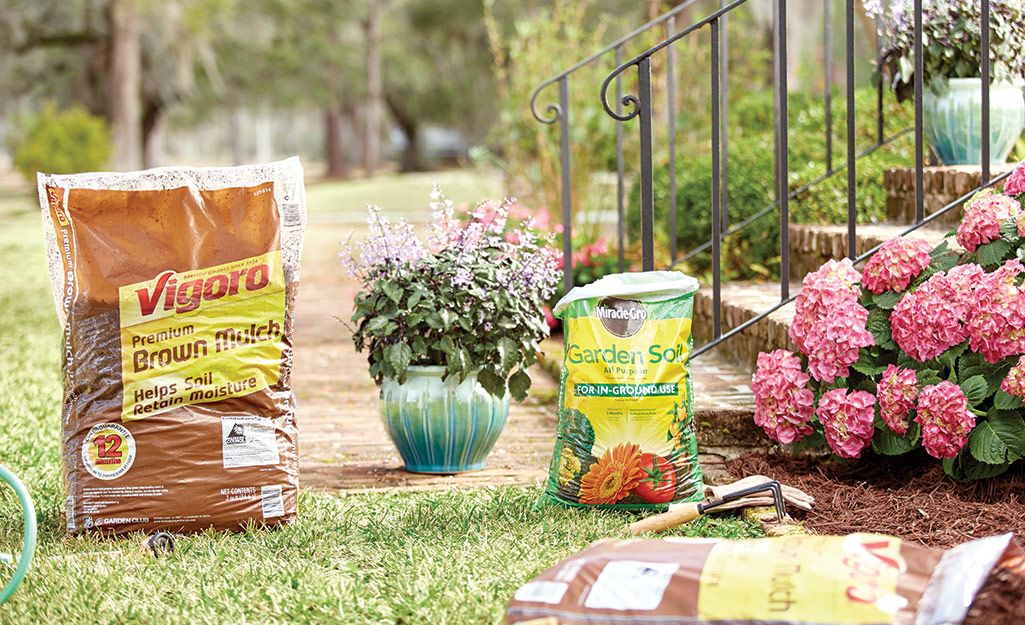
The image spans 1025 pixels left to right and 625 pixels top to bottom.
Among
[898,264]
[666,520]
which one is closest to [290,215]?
[666,520]

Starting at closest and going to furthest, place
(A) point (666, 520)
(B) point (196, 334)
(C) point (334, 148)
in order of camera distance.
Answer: (A) point (666, 520) → (B) point (196, 334) → (C) point (334, 148)

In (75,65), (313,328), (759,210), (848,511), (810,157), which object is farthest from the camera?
(75,65)

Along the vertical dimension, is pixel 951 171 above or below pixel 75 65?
below

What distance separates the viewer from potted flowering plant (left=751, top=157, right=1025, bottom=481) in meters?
2.71

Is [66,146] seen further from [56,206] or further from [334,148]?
[334,148]

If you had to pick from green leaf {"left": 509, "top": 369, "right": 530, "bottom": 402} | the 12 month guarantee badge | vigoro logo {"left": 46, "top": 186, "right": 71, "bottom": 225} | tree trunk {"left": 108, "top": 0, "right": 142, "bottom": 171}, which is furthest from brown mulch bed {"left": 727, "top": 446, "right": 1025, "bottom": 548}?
tree trunk {"left": 108, "top": 0, "right": 142, "bottom": 171}

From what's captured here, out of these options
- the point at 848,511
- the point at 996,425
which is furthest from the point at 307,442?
the point at 996,425

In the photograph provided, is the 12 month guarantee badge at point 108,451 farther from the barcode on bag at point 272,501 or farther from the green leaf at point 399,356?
the green leaf at point 399,356

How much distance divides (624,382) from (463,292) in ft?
2.16

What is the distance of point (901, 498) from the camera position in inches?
109

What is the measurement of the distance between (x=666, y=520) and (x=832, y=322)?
772 millimetres

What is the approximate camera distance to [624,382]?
2.76 meters

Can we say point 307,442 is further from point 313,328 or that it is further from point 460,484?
point 313,328

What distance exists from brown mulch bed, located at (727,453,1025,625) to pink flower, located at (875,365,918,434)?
0.19 metres
